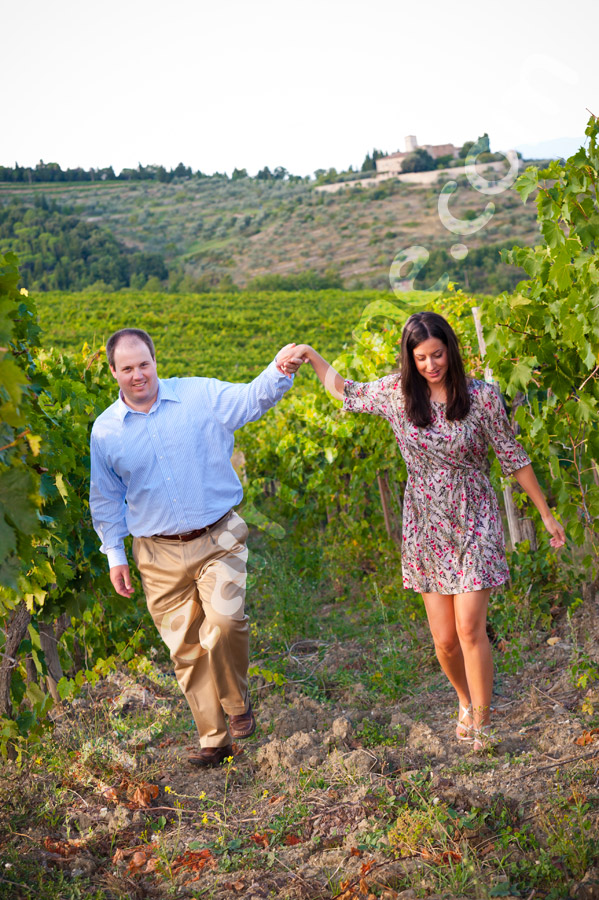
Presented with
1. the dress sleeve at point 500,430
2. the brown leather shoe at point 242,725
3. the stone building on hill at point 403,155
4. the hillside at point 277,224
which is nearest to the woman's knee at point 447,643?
the dress sleeve at point 500,430

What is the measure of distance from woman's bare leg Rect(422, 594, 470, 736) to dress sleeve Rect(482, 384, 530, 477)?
63 cm

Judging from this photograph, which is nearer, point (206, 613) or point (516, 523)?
point (206, 613)

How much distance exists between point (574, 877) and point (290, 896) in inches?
31.9

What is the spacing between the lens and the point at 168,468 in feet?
11.2

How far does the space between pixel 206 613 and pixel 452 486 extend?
1133 millimetres

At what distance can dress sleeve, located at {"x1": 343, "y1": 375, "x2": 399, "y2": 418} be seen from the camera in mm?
3387

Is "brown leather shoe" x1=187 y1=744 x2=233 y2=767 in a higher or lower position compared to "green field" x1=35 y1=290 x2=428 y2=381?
lower

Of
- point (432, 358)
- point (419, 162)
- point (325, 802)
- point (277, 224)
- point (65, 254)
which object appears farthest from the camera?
point (277, 224)

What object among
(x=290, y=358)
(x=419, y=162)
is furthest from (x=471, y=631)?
(x=419, y=162)

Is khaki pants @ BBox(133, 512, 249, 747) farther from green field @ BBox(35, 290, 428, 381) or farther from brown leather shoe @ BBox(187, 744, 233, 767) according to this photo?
green field @ BBox(35, 290, 428, 381)

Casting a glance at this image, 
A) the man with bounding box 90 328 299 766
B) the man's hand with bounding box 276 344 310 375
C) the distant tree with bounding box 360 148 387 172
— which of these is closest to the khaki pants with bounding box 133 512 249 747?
the man with bounding box 90 328 299 766

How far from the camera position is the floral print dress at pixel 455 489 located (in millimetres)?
3199

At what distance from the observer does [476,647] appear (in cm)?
332

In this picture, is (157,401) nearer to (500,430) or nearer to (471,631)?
(500,430)
